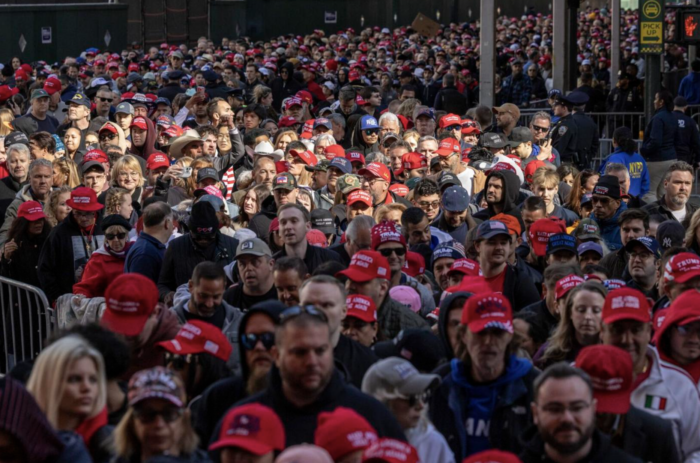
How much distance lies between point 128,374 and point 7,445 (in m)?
2.71

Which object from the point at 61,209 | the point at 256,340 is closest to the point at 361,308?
the point at 256,340

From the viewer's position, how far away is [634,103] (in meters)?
23.5

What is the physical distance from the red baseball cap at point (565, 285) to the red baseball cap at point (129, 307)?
2479 millimetres

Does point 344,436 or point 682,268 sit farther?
point 682,268

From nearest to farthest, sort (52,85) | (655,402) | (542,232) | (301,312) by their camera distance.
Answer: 1. (301,312)
2. (655,402)
3. (542,232)
4. (52,85)

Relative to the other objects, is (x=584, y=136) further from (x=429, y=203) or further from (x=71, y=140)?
(x=71, y=140)

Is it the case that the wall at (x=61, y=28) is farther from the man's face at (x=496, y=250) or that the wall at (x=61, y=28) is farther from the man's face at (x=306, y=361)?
the man's face at (x=306, y=361)

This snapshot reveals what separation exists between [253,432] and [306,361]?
701mm

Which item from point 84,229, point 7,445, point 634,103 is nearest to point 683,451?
point 7,445

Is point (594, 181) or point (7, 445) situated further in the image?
point (594, 181)

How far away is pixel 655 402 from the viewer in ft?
19.7

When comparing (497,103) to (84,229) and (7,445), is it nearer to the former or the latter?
(84,229)

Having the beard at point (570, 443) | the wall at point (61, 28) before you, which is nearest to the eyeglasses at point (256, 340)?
the beard at point (570, 443)

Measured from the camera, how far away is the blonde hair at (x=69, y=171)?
1279 cm
